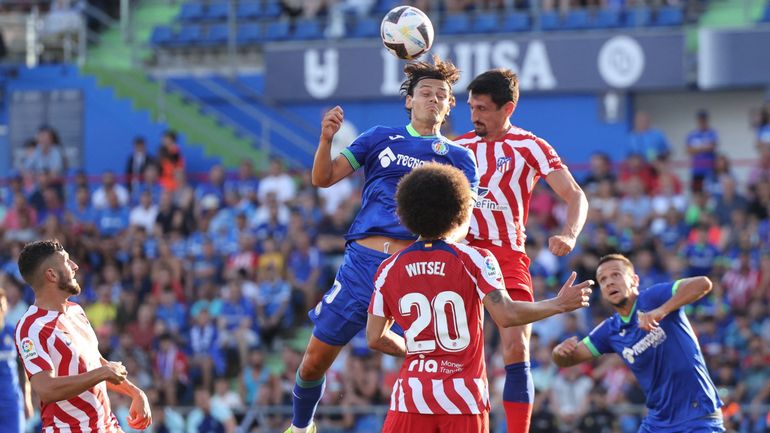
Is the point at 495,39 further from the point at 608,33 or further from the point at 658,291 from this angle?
the point at 658,291

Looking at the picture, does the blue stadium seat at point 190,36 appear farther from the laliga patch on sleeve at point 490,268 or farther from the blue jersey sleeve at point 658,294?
the laliga patch on sleeve at point 490,268

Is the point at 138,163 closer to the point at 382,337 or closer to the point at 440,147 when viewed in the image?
the point at 440,147

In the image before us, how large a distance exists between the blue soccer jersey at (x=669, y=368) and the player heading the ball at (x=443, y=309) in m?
2.79

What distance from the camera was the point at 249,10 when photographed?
25188 millimetres

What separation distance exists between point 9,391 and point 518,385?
4.65 metres

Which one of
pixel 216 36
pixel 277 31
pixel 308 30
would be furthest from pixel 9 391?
pixel 216 36

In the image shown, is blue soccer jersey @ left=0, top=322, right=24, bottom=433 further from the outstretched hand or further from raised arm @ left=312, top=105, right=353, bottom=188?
the outstretched hand

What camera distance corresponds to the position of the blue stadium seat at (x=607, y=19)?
22.2 m

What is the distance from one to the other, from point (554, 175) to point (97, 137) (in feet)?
53.9

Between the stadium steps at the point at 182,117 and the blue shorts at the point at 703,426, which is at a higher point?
the stadium steps at the point at 182,117

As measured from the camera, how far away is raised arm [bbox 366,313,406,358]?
24.6 feet

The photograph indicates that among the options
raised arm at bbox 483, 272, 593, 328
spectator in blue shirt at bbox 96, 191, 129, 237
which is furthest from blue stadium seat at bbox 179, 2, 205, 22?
raised arm at bbox 483, 272, 593, 328

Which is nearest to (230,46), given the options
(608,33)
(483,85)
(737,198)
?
(608,33)

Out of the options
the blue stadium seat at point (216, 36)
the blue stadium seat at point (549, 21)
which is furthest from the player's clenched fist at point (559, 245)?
the blue stadium seat at point (216, 36)
